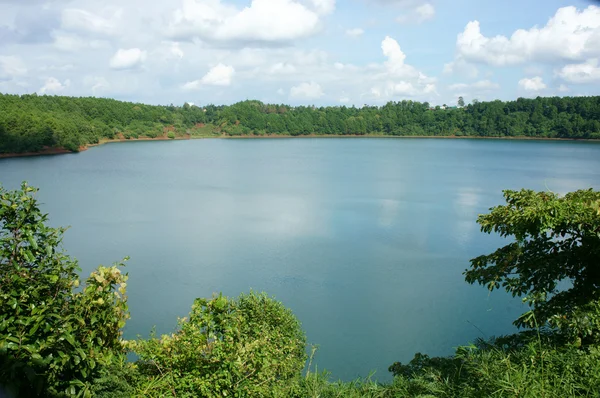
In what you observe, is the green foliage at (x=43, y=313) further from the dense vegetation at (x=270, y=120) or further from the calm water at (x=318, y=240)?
the dense vegetation at (x=270, y=120)

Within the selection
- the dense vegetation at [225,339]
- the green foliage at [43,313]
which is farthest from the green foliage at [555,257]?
the green foliage at [43,313]

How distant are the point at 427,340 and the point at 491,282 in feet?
14.0

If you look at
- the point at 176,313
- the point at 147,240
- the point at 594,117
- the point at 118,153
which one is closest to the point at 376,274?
the point at 176,313

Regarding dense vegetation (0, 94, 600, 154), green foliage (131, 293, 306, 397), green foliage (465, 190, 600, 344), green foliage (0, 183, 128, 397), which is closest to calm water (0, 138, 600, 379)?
green foliage (465, 190, 600, 344)

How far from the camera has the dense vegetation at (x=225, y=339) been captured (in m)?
2.47

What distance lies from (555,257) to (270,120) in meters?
68.1

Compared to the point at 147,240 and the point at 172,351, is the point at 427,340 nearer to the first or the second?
the point at 172,351

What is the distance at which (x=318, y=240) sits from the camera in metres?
14.5

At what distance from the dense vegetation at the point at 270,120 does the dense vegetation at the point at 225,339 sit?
35.4 m

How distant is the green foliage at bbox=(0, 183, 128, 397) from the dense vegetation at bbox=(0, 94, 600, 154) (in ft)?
117

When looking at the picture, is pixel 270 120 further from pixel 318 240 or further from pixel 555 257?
pixel 555 257

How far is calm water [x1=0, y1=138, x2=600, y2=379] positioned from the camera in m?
9.14

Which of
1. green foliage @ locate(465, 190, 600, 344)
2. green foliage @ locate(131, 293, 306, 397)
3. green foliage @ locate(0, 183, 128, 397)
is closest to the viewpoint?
green foliage @ locate(0, 183, 128, 397)

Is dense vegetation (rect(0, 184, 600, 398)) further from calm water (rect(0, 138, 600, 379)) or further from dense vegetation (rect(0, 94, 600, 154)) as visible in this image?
dense vegetation (rect(0, 94, 600, 154))
